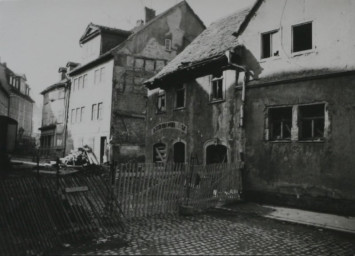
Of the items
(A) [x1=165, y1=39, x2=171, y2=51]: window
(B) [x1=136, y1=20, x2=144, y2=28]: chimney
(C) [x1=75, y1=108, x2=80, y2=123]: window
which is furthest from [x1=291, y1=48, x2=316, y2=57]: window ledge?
(C) [x1=75, y1=108, x2=80, y2=123]: window

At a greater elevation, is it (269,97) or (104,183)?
(269,97)

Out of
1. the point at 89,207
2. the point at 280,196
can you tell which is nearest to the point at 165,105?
the point at 280,196

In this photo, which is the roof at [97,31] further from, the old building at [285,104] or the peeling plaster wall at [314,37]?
the peeling plaster wall at [314,37]

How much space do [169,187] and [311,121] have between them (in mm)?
5788

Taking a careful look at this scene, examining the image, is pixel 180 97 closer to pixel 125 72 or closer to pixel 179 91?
pixel 179 91

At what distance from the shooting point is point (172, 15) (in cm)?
2675

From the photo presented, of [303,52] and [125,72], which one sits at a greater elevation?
[125,72]

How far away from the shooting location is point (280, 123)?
39.4 ft

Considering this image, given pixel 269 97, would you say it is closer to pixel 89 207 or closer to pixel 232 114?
pixel 232 114

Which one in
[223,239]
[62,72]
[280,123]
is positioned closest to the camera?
[223,239]

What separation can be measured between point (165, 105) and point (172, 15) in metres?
12.4

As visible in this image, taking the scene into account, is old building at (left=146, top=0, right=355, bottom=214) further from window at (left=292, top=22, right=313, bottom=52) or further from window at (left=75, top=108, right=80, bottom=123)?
window at (left=75, top=108, right=80, bottom=123)

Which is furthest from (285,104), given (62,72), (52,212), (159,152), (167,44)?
(62,72)

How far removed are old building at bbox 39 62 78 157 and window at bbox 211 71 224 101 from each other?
2307 centimetres
